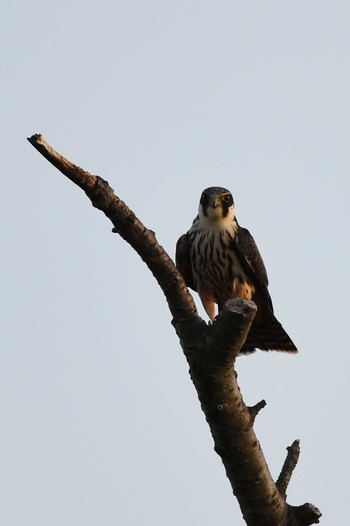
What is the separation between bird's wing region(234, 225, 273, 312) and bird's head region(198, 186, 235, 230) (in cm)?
19

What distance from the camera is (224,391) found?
15.2ft

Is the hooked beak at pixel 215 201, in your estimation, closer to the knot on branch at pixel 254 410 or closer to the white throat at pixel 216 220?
the white throat at pixel 216 220

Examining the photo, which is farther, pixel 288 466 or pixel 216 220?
pixel 216 220

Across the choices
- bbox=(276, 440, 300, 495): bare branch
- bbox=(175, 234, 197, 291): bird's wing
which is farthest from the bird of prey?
bbox=(276, 440, 300, 495): bare branch

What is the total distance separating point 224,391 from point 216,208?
3365 mm

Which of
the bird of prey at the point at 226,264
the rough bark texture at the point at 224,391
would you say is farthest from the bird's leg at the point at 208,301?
the rough bark texture at the point at 224,391

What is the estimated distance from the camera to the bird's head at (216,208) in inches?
307

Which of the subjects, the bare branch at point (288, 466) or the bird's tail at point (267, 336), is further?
the bird's tail at point (267, 336)

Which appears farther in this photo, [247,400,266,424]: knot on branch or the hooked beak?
the hooked beak

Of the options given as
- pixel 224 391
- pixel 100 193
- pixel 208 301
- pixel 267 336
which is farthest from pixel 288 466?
pixel 208 301

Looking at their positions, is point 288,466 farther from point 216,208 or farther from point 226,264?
point 216,208

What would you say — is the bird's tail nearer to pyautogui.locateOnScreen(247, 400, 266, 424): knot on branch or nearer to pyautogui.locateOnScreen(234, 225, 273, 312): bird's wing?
pyautogui.locateOnScreen(234, 225, 273, 312): bird's wing

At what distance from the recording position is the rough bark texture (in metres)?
4.46

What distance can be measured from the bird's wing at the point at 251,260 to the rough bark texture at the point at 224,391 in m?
3.03
